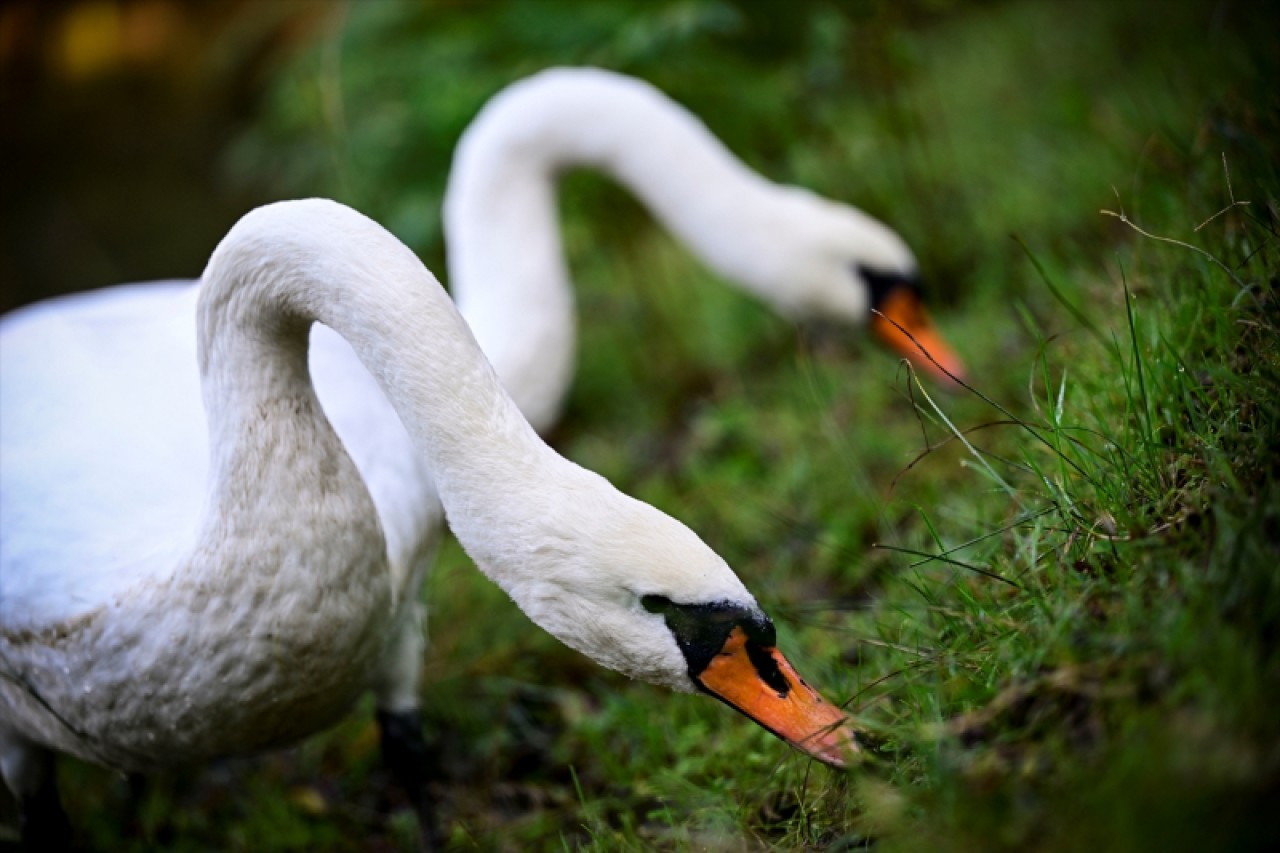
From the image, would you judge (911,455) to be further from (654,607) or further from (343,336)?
(343,336)

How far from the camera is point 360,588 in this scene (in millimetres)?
2098

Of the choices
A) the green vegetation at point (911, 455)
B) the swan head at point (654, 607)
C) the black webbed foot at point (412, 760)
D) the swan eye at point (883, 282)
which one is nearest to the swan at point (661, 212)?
the swan eye at point (883, 282)

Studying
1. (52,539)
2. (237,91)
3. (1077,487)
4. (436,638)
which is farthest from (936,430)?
(237,91)

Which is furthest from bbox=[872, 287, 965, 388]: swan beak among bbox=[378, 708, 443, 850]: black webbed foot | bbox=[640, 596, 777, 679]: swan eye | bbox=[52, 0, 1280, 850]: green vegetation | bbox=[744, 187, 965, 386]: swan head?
bbox=[640, 596, 777, 679]: swan eye

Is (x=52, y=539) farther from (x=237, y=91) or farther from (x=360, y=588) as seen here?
(x=237, y=91)

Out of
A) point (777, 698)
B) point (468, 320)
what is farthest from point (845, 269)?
point (777, 698)

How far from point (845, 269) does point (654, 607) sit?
2.28 meters

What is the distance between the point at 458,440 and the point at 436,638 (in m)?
1.84

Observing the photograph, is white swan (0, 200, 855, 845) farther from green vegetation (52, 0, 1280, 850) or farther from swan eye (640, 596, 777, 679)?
green vegetation (52, 0, 1280, 850)

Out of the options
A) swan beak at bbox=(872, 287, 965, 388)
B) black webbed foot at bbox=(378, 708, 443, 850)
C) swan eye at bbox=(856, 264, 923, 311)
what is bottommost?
black webbed foot at bbox=(378, 708, 443, 850)

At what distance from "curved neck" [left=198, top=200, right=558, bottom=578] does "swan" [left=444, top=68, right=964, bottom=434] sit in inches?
53.8

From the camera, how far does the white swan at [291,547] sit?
1798mm

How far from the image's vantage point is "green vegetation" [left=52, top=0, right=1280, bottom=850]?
5.12ft

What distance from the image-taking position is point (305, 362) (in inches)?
85.7
